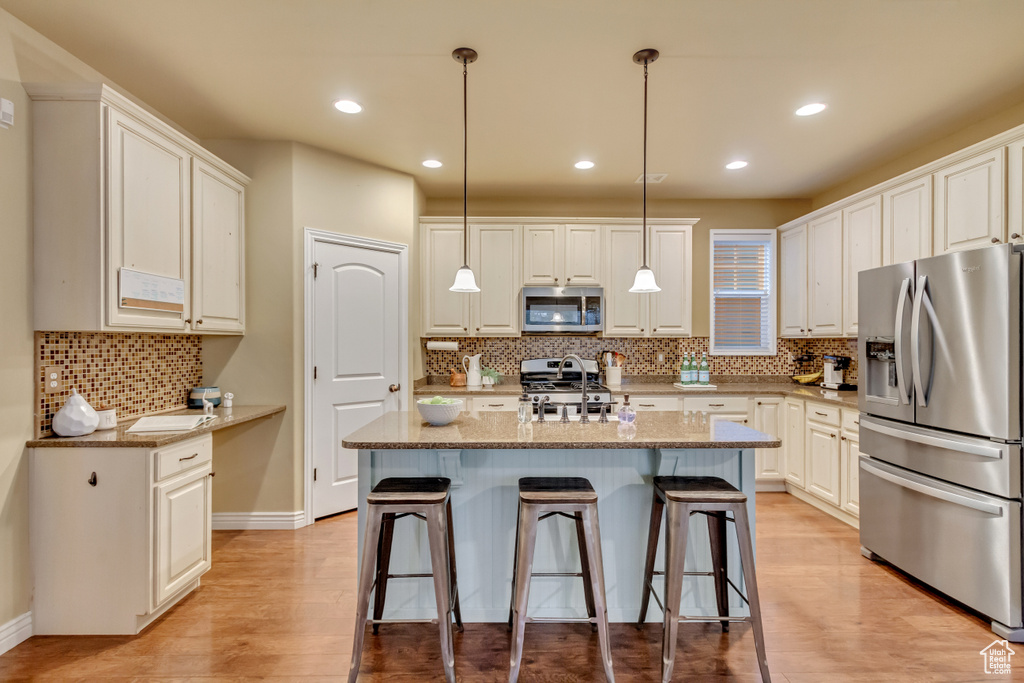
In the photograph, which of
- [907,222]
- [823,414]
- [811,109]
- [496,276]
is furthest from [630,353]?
[811,109]

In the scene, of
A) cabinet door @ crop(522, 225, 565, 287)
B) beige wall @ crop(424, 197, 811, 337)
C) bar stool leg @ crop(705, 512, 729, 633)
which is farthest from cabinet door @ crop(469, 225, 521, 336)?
bar stool leg @ crop(705, 512, 729, 633)

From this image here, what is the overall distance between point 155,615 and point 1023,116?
5283 millimetres

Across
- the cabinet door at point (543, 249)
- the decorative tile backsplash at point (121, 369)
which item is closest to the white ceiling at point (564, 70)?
the cabinet door at point (543, 249)

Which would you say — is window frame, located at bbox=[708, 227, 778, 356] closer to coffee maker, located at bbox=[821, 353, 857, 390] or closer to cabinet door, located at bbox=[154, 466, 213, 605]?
coffee maker, located at bbox=[821, 353, 857, 390]

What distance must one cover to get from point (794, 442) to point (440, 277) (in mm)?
3294

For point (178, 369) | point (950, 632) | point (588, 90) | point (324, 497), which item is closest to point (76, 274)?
point (178, 369)

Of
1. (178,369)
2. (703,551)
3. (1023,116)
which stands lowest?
(703,551)

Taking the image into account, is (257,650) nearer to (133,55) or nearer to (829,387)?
(133,55)

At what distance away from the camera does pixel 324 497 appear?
11.8ft

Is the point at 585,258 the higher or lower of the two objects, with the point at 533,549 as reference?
higher

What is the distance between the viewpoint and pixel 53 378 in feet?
7.48

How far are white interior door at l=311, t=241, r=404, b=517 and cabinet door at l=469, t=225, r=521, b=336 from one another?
0.76m

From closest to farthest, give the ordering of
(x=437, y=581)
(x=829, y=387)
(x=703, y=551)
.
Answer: (x=437, y=581)
(x=703, y=551)
(x=829, y=387)

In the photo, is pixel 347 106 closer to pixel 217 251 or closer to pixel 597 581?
pixel 217 251
